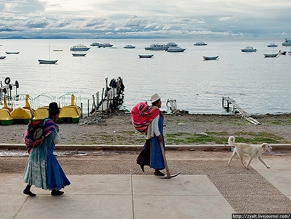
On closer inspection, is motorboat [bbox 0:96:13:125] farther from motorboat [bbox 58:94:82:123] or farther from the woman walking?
the woman walking

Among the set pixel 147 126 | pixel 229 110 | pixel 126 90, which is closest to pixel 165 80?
pixel 126 90

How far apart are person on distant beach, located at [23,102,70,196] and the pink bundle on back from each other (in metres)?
1.79

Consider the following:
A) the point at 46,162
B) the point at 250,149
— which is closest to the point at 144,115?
the point at 46,162

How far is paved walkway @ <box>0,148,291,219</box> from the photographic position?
689cm

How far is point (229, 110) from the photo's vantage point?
36094mm

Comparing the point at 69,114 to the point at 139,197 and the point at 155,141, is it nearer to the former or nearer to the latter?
the point at 155,141

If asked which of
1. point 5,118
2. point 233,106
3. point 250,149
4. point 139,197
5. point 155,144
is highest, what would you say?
point 155,144

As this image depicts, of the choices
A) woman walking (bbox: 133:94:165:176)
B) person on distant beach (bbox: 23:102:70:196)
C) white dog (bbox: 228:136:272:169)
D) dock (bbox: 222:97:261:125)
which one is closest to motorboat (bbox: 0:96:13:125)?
dock (bbox: 222:97:261:125)

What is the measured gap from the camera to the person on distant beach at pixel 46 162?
7.27 meters

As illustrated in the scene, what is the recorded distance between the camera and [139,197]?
762cm

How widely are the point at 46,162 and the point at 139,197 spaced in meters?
1.62

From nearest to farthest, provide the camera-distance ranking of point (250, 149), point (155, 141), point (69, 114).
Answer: point (155, 141) < point (250, 149) < point (69, 114)

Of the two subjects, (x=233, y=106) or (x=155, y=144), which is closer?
(x=155, y=144)

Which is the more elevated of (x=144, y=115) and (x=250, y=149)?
(x=144, y=115)
